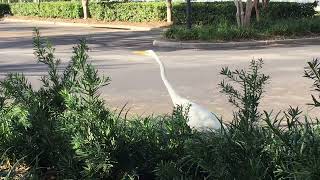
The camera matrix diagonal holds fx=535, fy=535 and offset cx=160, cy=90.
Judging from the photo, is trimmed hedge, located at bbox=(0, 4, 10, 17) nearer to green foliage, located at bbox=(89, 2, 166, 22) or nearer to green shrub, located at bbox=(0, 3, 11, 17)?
green shrub, located at bbox=(0, 3, 11, 17)

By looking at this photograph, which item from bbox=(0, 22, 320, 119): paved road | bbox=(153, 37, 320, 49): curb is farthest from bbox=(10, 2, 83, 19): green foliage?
bbox=(153, 37, 320, 49): curb

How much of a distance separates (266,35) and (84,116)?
15.2 m

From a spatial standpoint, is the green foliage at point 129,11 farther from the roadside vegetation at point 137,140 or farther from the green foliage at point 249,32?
the roadside vegetation at point 137,140

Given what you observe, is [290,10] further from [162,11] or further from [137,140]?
[137,140]

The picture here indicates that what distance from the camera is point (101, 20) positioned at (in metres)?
32.2

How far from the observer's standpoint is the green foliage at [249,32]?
17.4 meters

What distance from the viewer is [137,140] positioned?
10.4 feet

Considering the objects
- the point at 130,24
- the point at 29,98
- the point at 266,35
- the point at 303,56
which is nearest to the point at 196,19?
the point at 130,24

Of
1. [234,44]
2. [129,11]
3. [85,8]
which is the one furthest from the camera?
[85,8]

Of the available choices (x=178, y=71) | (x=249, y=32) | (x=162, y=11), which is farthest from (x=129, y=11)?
(x=178, y=71)

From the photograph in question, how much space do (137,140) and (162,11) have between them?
24961 millimetres

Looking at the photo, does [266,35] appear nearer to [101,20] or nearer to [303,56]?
[303,56]

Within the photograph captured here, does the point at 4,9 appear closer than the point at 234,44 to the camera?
No

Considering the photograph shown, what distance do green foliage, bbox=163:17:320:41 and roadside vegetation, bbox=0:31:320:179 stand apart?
45.9 feet
